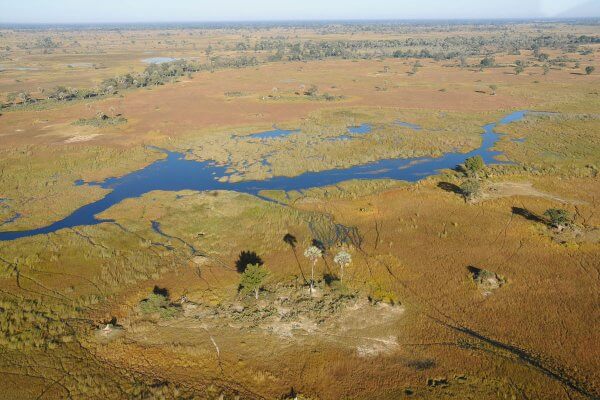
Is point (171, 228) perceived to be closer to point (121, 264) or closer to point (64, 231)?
point (121, 264)

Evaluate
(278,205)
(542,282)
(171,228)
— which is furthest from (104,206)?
(542,282)

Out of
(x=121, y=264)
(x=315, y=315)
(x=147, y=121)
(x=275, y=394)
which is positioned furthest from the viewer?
(x=147, y=121)

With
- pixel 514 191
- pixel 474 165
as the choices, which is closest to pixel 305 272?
pixel 514 191

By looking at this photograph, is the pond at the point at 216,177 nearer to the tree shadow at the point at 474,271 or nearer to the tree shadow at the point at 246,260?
the tree shadow at the point at 246,260

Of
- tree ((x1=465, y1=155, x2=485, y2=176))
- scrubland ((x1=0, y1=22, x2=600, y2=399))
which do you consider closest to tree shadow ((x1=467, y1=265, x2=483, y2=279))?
scrubland ((x1=0, y1=22, x2=600, y2=399))

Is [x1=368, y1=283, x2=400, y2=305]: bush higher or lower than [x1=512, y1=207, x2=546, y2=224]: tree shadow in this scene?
lower

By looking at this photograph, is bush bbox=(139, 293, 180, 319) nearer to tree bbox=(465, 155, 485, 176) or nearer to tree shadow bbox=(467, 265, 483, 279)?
tree shadow bbox=(467, 265, 483, 279)

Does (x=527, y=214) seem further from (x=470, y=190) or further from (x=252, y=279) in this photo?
(x=252, y=279)
